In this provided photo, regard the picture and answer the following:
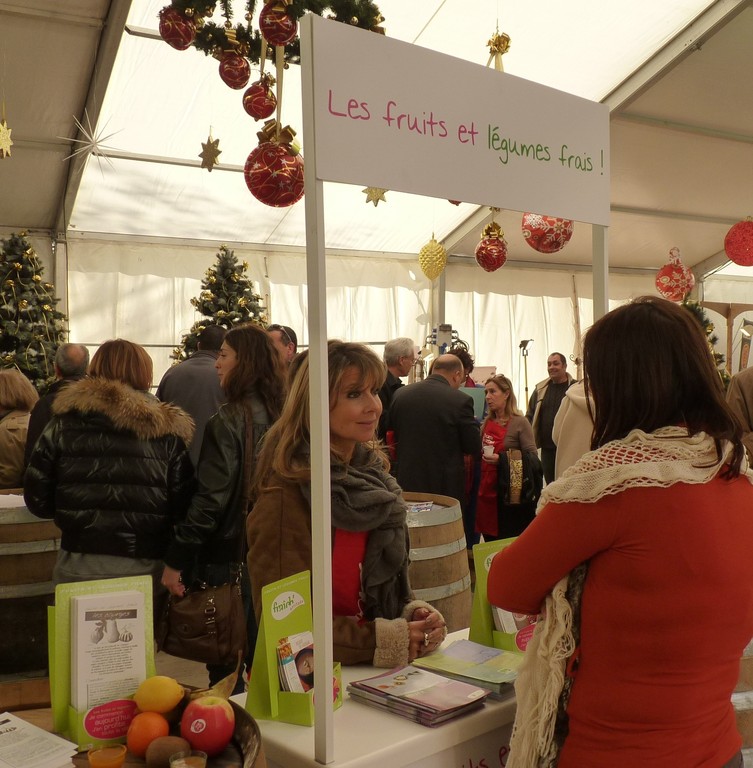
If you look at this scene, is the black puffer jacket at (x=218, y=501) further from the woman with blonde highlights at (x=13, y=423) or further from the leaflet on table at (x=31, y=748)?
the woman with blonde highlights at (x=13, y=423)

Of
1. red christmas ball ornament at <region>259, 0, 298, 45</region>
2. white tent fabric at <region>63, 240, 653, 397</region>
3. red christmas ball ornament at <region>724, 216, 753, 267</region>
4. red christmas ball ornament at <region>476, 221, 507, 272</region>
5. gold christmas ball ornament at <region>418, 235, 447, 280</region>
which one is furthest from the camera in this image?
white tent fabric at <region>63, 240, 653, 397</region>

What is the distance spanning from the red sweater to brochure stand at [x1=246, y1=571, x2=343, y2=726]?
0.38m

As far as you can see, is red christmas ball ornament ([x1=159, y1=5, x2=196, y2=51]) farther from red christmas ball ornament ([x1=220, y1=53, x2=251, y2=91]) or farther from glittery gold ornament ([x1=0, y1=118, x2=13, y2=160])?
glittery gold ornament ([x1=0, y1=118, x2=13, y2=160])

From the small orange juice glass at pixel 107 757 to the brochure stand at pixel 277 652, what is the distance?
0.82 ft

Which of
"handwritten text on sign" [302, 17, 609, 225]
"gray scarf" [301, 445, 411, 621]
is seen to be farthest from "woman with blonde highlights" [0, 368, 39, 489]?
"handwritten text on sign" [302, 17, 609, 225]

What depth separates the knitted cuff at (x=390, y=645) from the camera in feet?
5.17

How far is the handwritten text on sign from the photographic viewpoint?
3.94ft

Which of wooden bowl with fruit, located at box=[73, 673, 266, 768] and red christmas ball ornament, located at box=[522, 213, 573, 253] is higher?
red christmas ball ornament, located at box=[522, 213, 573, 253]

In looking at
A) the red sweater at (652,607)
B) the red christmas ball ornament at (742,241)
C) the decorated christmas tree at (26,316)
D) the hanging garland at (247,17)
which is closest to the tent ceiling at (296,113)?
the decorated christmas tree at (26,316)

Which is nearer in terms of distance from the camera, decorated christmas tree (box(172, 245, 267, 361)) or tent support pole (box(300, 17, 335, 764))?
tent support pole (box(300, 17, 335, 764))

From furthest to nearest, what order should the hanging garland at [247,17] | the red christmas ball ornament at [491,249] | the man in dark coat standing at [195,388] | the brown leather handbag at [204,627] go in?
1. the red christmas ball ornament at [491,249]
2. the man in dark coat standing at [195,388]
3. the hanging garland at [247,17]
4. the brown leather handbag at [204,627]

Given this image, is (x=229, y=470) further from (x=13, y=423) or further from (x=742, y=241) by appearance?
(x=742, y=241)

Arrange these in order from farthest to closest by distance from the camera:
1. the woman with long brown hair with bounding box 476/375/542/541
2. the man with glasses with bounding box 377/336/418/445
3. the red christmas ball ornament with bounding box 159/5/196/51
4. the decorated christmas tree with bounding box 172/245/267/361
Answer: the decorated christmas tree with bounding box 172/245/267/361 → the man with glasses with bounding box 377/336/418/445 → the woman with long brown hair with bounding box 476/375/542/541 → the red christmas ball ornament with bounding box 159/5/196/51

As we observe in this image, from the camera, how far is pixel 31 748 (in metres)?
1.19
